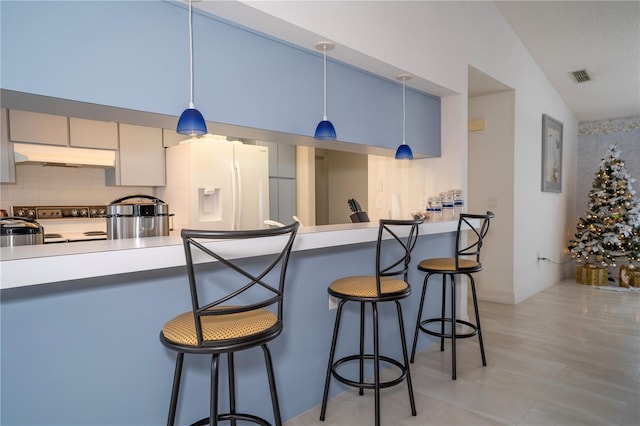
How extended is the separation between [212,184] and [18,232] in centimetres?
208

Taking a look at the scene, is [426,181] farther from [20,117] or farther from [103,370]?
[20,117]

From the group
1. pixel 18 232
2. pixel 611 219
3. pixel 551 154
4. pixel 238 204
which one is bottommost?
pixel 611 219

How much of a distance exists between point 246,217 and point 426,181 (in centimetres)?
184

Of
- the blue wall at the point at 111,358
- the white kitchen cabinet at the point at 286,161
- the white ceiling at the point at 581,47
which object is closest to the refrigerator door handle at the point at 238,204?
the white kitchen cabinet at the point at 286,161

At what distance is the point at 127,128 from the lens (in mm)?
3756

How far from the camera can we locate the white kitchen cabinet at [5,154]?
10.1 ft

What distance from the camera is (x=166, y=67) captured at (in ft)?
5.89

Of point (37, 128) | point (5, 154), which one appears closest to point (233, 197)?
point (37, 128)

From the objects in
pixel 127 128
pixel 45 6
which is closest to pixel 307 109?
pixel 45 6

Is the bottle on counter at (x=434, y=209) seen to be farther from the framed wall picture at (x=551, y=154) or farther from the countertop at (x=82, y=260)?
the framed wall picture at (x=551, y=154)

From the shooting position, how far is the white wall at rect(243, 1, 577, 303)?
8.08 feet

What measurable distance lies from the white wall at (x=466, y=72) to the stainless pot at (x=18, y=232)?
4.82 feet

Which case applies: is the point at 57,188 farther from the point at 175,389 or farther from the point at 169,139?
the point at 175,389

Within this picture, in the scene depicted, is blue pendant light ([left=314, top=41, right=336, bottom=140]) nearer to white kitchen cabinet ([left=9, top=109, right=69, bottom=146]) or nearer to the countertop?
the countertop
